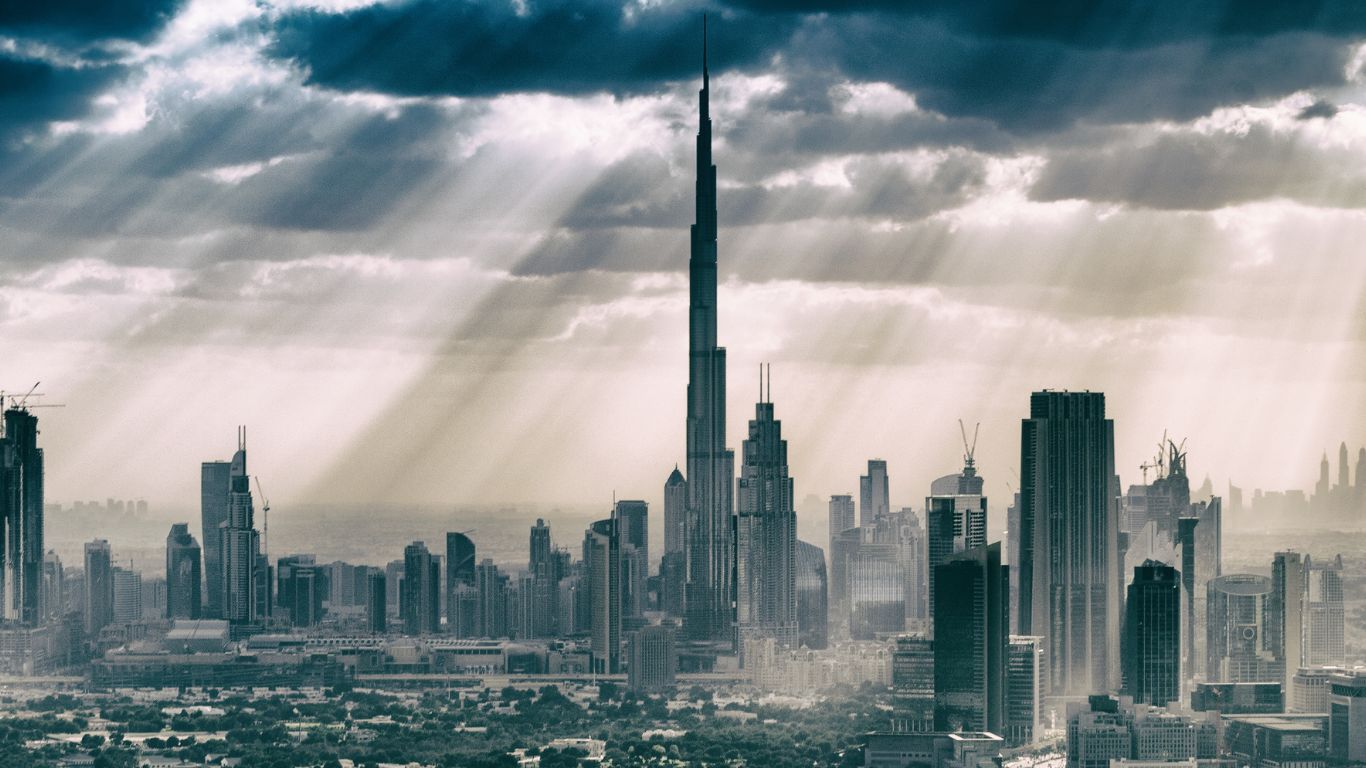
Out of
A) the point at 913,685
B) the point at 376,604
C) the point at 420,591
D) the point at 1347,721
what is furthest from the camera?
the point at 420,591

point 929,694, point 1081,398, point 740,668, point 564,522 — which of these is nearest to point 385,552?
point 564,522

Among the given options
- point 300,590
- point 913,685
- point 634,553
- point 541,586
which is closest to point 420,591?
point 541,586

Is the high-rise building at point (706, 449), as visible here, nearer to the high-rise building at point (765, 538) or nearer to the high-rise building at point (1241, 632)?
the high-rise building at point (765, 538)

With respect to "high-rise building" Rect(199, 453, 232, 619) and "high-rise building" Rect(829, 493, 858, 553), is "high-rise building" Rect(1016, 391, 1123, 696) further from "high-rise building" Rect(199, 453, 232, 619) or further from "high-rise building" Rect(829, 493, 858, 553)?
"high-rise building" Rect(199, 453, 232, 619)

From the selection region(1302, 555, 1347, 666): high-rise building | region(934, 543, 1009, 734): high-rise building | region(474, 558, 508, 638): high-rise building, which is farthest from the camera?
region(474, 558, 508, 638): high-rise building

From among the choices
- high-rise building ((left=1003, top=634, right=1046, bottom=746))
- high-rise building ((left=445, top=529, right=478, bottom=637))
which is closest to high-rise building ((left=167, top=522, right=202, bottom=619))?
high-rise building ((left=445, top=529, right=478, bottom=637))

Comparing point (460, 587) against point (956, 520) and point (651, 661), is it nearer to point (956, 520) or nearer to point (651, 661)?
point (651, 661)
